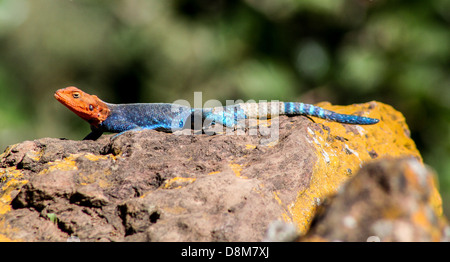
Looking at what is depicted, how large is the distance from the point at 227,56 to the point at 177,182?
4.98 metres

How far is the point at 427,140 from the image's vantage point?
6582mm

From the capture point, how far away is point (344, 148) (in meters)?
3.87

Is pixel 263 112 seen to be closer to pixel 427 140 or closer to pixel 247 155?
pixel 247 155

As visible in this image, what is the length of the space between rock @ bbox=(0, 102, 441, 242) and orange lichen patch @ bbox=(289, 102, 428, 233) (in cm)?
1

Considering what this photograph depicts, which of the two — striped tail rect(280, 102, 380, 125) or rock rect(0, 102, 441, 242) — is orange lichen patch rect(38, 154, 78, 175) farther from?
striped tail rect(280, 102, 380, 125)

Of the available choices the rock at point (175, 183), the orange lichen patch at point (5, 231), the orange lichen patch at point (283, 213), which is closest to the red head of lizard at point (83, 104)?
the rock at point (175, 183)

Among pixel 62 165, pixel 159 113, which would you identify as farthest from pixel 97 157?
pixel 159 113

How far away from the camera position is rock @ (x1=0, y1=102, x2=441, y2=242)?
2648 millimetres

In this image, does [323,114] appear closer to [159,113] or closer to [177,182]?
[159,113]

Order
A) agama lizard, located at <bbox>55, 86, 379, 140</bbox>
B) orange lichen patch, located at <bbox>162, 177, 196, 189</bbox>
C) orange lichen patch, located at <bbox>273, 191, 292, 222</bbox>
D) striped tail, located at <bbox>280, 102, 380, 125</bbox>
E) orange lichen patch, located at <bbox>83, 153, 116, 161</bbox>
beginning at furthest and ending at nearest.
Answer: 1. agama lizard, located at <bbox>55, 86, 379, 140</bbox>
2. striped tail, located at <bbox>280, 102, 380, 125</bbox>
3. orange lichen patch, located at <bbox>83, 153, 116, 161</bbox>
4. orange lichen patch, located at <bbox>162, 177, 196, 189</bbox>
5. orange lichen patch, located at <bbox>273, 191, 292, 222</bbox>

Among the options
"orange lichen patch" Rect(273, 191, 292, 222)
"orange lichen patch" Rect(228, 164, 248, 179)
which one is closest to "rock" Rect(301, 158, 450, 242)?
"orange lichen patch" Rect(273, 191, 292, 222)

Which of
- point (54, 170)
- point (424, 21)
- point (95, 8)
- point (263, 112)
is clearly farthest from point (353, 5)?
point (54, 170)

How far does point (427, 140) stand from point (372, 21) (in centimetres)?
221

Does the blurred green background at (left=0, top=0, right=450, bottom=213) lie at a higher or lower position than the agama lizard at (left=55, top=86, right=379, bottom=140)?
higher
